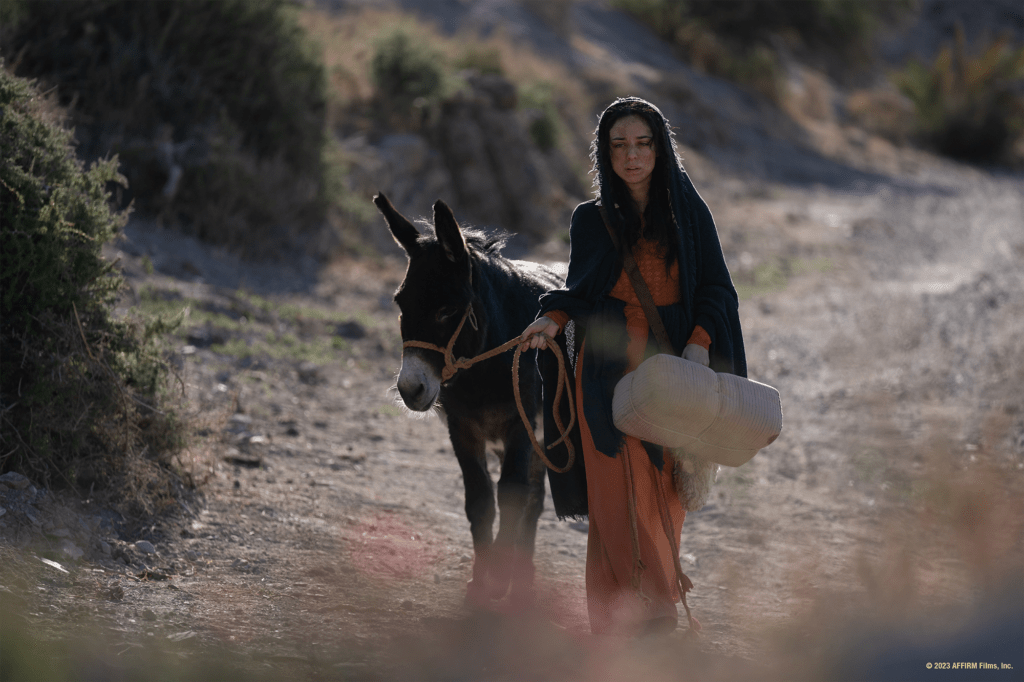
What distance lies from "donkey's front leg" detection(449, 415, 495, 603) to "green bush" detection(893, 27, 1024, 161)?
96.5 feet

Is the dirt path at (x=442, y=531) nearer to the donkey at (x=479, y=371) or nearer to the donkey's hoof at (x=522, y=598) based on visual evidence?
the donkey's hoof at (x=522, y=598)

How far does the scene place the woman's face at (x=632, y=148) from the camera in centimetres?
302

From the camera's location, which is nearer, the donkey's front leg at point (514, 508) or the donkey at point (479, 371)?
the donkey at point (479, 371)

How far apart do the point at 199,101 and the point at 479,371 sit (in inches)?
327

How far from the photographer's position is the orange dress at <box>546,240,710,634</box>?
3.09m

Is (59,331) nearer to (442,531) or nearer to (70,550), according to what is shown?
(70,550)

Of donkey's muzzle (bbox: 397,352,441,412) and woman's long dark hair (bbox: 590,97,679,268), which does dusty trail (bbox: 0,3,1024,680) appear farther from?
woman's long dark hair (bbox: 590,97,679,268)

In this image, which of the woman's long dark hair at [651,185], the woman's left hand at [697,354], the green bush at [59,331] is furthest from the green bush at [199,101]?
the woman's left hand at [697,354]

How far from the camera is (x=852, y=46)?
1276 inches

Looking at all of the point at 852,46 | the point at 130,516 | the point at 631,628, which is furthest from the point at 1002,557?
the point at 852,46

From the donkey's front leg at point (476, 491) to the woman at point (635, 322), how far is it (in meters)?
0.75

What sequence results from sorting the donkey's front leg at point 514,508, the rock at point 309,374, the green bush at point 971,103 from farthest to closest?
the green bush at point 971,103
the rock at point 309,374
the donkey's front leg at point 514,508

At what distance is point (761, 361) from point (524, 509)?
17.4 feet

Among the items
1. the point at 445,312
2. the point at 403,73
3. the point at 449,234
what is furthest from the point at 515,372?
the point at 403,73
